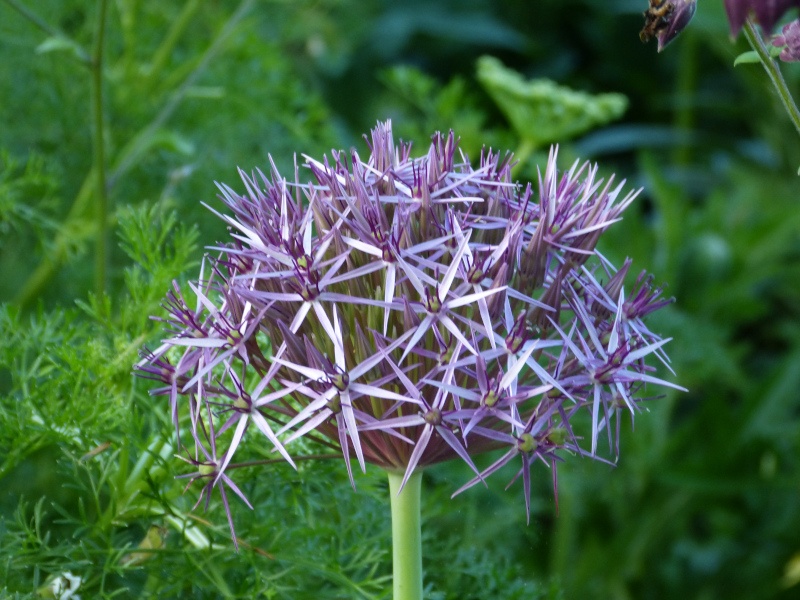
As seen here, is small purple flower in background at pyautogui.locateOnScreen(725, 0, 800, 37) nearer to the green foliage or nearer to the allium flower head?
the allium flower head

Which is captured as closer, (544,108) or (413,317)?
(413,317)

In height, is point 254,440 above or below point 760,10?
below

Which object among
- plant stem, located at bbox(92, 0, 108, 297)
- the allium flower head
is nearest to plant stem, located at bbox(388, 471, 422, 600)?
the allium flower head

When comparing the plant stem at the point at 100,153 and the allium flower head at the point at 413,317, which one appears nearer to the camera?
the allium flower head at the point at 413,317

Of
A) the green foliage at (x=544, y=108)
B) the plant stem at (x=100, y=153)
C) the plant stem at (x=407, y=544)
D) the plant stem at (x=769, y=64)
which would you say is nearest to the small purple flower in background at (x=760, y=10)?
the plant stem at (x=769, y=64)

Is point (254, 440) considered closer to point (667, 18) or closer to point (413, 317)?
point (413, 317)

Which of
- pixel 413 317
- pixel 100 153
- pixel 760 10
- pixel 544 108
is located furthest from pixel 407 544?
pixel 544 108

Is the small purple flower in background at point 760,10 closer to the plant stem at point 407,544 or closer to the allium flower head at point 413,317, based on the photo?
the allium flower head at point 413,317
